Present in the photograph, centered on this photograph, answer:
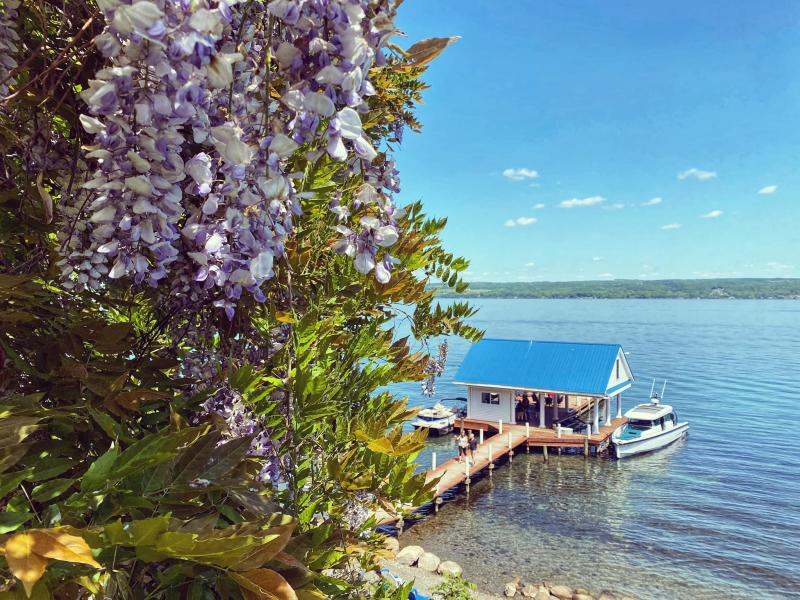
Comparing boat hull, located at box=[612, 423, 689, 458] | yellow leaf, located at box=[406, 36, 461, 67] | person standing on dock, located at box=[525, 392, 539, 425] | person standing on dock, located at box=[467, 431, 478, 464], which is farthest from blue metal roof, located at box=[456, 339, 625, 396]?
yellow leaf, located at box=[406, 36, 461, 67]

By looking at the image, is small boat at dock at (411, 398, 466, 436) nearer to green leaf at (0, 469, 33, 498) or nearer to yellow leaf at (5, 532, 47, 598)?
green leaf at (0, 469, 33, 498)

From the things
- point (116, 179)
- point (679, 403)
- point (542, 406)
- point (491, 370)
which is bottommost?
point (679, 403)

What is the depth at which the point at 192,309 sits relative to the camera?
7.01 ft

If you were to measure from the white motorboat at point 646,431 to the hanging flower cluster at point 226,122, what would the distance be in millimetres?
27186

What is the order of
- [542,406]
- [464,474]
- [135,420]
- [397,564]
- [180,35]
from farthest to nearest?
[542,406] < [464,474] < [397,564] < [135,420] < [180,35]

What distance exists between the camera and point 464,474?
70.8ft

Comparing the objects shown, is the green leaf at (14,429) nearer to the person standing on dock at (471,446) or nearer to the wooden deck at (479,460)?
the wooden deck at (479,460)

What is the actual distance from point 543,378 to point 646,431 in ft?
20.7

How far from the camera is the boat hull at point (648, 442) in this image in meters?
25.2

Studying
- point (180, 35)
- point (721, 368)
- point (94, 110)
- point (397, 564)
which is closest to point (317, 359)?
point (94, 110)

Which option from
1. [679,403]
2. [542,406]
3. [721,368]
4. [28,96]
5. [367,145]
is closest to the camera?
[367,145]

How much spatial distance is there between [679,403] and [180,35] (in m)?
46.3

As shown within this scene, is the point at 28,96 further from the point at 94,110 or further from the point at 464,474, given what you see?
the point at 464,474

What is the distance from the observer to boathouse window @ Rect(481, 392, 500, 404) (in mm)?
28125
